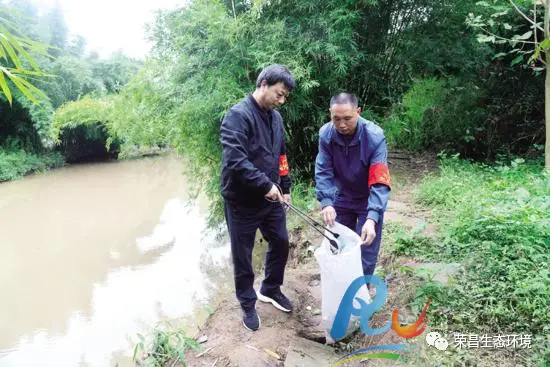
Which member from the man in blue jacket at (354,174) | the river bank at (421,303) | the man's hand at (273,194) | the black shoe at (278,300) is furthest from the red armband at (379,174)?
the black shoe at (278,300)

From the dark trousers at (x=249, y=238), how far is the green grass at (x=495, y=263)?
812mm

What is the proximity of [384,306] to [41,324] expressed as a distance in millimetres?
3570

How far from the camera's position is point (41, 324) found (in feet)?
12.9

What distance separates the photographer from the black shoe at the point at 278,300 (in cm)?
242

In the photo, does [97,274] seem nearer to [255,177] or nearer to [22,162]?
[255,177]

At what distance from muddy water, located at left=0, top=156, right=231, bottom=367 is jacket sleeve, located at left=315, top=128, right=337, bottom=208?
2156 millimetres

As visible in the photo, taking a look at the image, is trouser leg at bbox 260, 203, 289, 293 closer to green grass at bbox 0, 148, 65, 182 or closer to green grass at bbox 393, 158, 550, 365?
green grass at bbox 393, 158, 550, 365

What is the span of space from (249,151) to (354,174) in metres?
0.57

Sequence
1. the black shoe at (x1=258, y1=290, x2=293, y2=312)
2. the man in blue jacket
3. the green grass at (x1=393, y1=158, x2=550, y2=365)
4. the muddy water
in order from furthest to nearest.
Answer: the muddy water → the black shoe at (x1=258, y1=290, x2=293, y2=312) → the man in blue jacket → the green grass at (x1=393, y1=158, x2=550, y2=365)

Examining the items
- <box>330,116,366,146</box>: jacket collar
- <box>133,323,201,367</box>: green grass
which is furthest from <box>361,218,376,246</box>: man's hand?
<box>133,323,201,367</box>: green grass

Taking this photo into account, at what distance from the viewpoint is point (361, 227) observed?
213cm

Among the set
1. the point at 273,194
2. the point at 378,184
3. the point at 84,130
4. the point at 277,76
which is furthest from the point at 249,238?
the point at 84,130

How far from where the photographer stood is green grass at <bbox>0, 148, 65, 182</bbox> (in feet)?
39.8

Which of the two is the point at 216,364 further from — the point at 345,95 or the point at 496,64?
the point at 496,64
